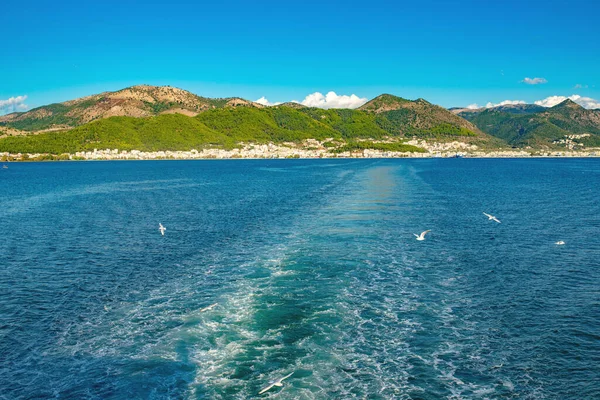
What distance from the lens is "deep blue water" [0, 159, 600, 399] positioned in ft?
51.1

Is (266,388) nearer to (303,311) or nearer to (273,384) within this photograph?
(273,384)

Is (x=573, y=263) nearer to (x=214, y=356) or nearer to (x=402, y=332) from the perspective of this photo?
(x=402, y=332)

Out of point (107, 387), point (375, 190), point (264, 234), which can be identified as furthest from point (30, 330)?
point (375, 190)

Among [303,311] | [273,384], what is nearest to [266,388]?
[273,384]

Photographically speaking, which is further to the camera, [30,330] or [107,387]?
[30,330]

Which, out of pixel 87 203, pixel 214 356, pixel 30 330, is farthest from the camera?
pixel 87 203

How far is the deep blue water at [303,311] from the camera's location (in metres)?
15.6

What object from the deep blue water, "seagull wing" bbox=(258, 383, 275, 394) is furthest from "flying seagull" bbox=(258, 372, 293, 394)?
the deep blue water

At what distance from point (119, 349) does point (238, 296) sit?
756 cm

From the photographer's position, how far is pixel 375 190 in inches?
3285

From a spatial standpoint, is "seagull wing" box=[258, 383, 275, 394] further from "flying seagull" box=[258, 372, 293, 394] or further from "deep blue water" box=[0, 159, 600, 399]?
"deep blue water" box=[0, 159, 600, 399]

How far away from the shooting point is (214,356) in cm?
1742

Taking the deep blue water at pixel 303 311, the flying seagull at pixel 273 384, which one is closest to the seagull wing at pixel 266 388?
the flying seagull at pixel 273 384

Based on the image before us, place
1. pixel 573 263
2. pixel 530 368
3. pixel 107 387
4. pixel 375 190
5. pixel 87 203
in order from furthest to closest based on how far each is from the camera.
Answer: pixel 375 190 < pixel 87 203 < pixel 573 263 < pixel 530 368 < pixel 107 387
